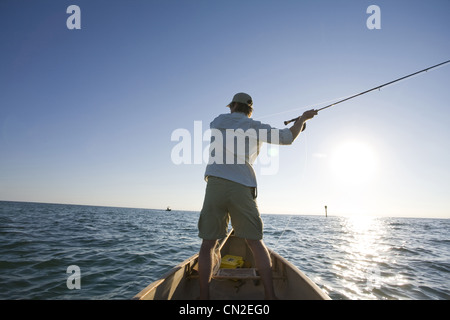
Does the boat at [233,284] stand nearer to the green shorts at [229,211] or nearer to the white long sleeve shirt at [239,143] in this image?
the green shorts at [229,211]

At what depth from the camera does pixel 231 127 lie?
8.18 feet

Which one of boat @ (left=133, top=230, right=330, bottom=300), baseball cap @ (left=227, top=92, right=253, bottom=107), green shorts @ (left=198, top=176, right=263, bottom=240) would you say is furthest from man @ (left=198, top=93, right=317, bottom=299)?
boat @ (left=133, top=230, right=330, bottom=300)

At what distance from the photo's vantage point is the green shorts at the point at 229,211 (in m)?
2.33

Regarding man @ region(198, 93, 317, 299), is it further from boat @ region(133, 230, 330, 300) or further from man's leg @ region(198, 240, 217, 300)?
boat @ region(133, 230, 330, 300)

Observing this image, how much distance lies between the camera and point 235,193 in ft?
7.70

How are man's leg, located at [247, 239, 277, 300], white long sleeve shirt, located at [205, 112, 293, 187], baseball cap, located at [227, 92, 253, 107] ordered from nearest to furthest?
man's leg, located at [247, 239, 277, 300] → white long sleeve shirt, located at [205, 112, 293, 187] → baseball cap, located at [227, 92, 253, 107]

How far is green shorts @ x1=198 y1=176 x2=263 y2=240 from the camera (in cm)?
233

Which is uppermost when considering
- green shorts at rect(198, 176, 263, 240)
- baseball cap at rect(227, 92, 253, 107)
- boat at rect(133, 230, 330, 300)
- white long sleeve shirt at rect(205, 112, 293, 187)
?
baseball cap at rect(227, 92, 253, 107)

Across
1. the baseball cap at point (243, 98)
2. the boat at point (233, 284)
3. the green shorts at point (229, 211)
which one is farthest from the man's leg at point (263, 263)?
the baseball cap at point (243, 98)

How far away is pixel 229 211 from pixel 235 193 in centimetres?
24

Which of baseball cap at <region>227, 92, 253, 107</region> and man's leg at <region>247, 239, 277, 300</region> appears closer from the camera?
man's leg at <region>247, 239, 277, 300</region>
